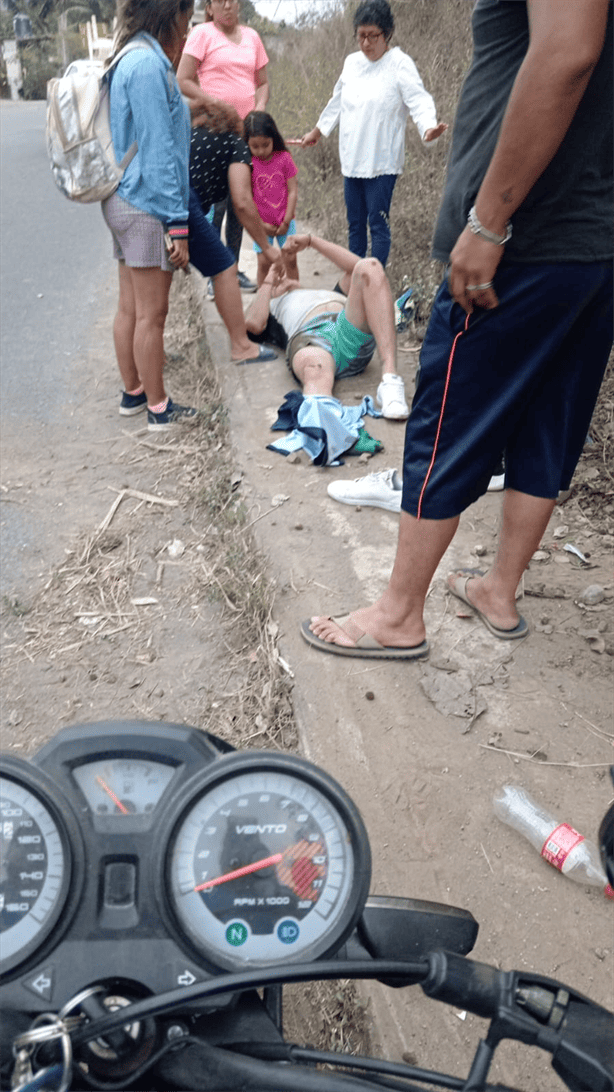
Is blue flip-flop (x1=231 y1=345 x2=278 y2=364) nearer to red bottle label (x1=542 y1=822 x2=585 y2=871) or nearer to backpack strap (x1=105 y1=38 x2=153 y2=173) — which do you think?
backpack strap (x1=105 y1=38 x2=153 y2=173)

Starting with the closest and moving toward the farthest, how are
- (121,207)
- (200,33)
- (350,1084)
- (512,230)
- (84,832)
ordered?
(350,1084), (84,832), (512,230), (121,207), (200,33)

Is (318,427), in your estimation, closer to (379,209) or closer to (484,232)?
(484,232)

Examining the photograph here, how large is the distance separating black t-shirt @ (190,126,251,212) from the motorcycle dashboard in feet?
15.9

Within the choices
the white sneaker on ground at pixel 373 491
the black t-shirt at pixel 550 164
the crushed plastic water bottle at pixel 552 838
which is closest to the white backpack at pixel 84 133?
the white sneaker on ground at pixel 373 491

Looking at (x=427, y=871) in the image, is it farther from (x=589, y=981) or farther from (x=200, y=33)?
(x=200, y=33)

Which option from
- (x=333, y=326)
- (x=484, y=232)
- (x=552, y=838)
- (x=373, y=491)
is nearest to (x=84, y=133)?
(x=333, y=326)

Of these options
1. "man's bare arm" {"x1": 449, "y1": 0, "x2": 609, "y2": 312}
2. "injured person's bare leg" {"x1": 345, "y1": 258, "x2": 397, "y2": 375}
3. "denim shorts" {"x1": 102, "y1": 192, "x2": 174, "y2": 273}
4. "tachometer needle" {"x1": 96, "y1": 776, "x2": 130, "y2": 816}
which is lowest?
"injured person's bare leg" {"x1": 345, "y1": 258, "x2": 397, "y2": 375}

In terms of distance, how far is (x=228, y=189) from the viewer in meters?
5.38

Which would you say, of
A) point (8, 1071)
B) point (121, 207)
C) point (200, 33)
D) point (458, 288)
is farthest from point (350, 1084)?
point (200, 33)

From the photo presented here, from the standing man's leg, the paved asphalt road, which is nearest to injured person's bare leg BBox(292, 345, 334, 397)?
the paved asphalt road

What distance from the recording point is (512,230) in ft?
6.14

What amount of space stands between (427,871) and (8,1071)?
1.22 meters

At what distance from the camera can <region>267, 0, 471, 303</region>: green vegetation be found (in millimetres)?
6215

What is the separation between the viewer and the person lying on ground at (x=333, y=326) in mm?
4324
